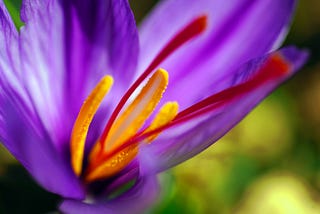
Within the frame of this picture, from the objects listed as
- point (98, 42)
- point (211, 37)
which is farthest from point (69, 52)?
point (211, 37)

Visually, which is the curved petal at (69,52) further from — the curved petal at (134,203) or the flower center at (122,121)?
the curved petal at (134,203)

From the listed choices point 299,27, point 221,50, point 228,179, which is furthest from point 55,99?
point 299,27

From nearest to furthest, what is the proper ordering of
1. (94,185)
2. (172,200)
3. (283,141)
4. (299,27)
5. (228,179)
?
1. (94,185)
2. (172,200)
3. (228,179)
4. (283,141)
5. (299,27)

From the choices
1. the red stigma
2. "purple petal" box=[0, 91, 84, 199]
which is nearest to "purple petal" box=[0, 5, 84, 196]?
"purple petal" box=[0, 91, 84, 199]

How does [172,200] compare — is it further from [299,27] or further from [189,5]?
[299,27]

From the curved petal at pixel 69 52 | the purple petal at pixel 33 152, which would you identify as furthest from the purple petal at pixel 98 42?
the purple petal at pixel 33 152

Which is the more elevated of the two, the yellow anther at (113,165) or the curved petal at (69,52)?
the curved petal at (69,52)

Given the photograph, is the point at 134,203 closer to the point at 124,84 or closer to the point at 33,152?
the point at 33,152

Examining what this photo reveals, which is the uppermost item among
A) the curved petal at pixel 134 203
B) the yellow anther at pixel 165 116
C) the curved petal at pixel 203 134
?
the curved petal at pixel 203 134
